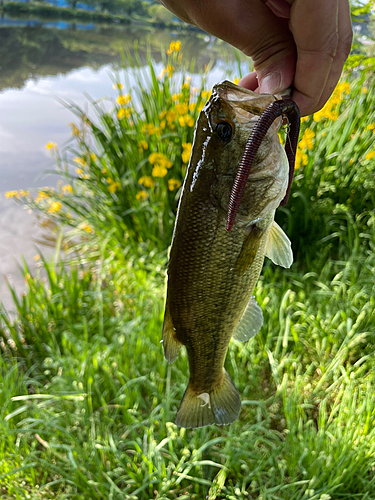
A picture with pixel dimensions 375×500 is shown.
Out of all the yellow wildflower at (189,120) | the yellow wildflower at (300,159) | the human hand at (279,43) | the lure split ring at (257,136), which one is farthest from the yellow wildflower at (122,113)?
the lure split ring at (257,136)

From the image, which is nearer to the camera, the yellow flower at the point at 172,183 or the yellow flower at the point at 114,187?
the yellow flower at the point at 172,183

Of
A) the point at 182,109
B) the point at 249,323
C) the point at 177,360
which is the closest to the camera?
the point at 249,323

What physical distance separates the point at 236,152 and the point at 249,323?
58 cm

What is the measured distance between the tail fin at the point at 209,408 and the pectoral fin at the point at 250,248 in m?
0.52

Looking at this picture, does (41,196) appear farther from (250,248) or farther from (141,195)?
(250,248)

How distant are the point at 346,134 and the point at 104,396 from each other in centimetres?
269

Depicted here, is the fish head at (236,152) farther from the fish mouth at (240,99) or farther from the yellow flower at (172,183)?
the yellow flower at (172,183)

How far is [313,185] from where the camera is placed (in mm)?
3207

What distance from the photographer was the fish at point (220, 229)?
0.99 meters

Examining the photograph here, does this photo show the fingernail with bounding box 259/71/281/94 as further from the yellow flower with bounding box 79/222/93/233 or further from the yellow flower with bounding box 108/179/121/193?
the yellow flower with bounding box 79/222/93/233

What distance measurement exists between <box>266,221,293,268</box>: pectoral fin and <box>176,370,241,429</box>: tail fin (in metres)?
0.50

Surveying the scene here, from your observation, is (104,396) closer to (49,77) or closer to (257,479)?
(257,479)

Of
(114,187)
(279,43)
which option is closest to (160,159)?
(114,187)

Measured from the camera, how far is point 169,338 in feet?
4.08
